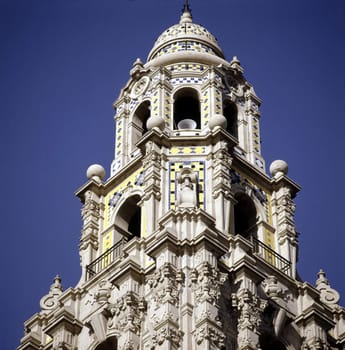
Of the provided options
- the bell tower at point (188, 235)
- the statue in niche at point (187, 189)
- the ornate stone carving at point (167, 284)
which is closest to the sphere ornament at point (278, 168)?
the bell tower at point (188, 235)

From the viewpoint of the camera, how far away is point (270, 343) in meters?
38.8

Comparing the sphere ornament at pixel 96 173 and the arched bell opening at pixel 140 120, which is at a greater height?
the arched bell opening at pixel 140 120

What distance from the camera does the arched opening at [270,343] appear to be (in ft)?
127

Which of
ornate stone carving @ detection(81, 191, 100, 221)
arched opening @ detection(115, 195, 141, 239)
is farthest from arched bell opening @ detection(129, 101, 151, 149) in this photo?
arched opening @ detection(115, 195, 141, 239)

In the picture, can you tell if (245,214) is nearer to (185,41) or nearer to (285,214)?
(285,214)

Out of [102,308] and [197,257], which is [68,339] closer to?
[102,308]

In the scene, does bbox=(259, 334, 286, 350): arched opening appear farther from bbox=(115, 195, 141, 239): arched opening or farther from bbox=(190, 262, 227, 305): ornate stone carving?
bbox=(115, 195, 141, 239): arched opening

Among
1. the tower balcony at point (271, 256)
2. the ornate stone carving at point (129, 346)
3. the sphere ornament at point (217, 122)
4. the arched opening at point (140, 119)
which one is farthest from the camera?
the arched opening at point (140, 119)

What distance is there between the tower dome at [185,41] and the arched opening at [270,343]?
38.4ft

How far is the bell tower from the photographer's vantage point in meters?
37.2

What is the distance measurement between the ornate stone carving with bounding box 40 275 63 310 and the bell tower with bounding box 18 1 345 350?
0.15 feet

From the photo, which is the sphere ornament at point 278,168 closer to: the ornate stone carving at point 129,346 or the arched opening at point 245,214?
the arched opening at point 245,214

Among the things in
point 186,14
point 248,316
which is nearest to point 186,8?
point 186,14

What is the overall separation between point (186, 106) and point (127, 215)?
15.8 feet
